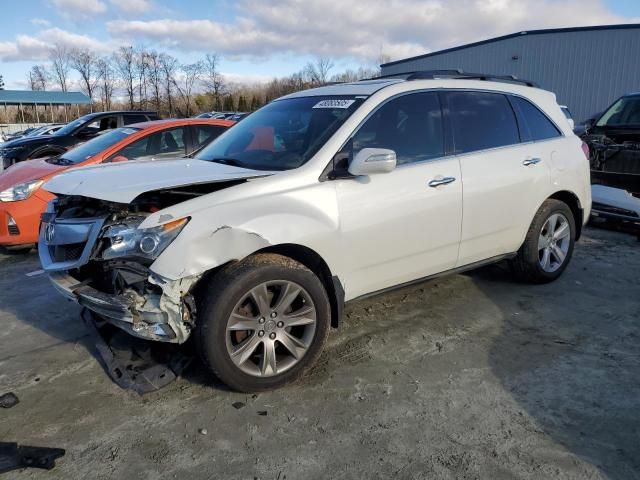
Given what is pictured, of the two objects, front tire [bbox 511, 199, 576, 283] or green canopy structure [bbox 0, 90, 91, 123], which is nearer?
front tire [bbox 511, 199, 576, 283]

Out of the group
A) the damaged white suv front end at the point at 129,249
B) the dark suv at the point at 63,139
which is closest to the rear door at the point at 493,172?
the damaged white suv front end at the point at 129,249

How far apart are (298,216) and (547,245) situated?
2880 mm

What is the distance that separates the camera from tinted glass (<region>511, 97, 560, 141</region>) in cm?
469

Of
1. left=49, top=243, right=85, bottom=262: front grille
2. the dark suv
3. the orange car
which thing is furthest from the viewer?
the dark suv

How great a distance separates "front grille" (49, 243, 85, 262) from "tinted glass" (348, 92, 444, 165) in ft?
6.20

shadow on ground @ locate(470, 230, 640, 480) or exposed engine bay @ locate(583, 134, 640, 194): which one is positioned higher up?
exposed engine bay @ locate(583, 134, 640, 194)

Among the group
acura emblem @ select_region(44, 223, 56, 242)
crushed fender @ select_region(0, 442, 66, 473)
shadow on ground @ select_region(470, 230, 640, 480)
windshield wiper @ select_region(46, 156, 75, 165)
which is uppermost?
windshield wiper @ select_region(46, 156, 75, 165)

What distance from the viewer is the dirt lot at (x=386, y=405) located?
8.56ft

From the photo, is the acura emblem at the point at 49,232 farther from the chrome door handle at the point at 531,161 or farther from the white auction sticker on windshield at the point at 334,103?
the chrome door handle at the point at 531,161

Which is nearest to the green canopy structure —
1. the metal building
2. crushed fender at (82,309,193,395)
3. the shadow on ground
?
the metal building

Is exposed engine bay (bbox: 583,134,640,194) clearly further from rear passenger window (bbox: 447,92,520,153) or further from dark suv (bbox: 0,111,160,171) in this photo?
dark suv (bbox: 0,111,160,171)

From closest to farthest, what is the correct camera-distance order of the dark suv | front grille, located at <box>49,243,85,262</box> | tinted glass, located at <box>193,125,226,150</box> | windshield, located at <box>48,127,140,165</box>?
front grille, located at <box>49,243,85,262</box>
windshield, located at <box>48,127,140,165</box>
tinted glass, located at <box>193,125,226,150</box>
the dark suv

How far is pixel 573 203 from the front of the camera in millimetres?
5125

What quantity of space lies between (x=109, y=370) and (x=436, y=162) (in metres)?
2.74
